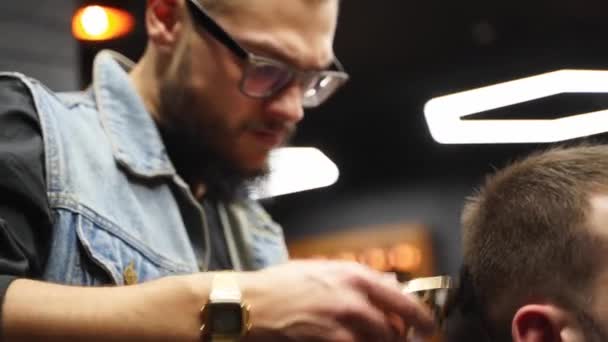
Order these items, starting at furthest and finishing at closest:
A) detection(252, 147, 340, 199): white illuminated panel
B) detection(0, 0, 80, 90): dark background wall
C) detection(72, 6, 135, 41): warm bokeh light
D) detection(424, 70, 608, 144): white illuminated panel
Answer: detection(252, 147, 340, 199): white illuminated panel, detection(424, 70, 608, 144): white illuminated panel, detection(72, 6, 135, 41): warm bokeh light, detection(0, 0, 80, 90): dark background wall

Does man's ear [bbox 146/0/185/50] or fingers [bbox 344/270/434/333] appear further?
man's ear [bbox 146/0/185/50]

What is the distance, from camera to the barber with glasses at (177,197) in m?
1.06

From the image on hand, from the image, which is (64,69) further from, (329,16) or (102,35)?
(102,35)

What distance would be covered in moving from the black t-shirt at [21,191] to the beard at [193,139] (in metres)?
0.35

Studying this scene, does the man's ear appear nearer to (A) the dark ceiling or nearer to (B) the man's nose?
(B) the man's nose

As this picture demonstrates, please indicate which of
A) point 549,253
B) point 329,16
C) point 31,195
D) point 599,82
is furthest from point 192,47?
point 599,82

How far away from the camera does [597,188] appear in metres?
1.54

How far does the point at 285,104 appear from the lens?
1.77 metres

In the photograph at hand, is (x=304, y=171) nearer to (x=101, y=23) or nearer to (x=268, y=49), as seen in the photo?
(x=101, y=23)

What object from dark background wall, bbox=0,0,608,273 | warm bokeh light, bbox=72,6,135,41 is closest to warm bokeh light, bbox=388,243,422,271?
dark background wall, bbox=0,0,608,273

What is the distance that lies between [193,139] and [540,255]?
27.0 inches

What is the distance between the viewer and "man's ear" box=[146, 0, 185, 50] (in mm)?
1796

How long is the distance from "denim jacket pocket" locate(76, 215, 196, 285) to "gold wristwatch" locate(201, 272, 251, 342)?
1.33ft

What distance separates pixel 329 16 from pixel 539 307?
720 mm
